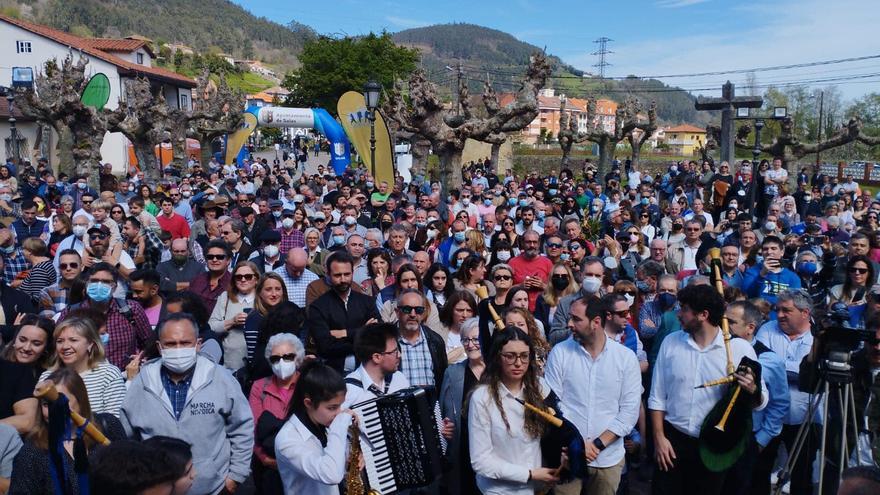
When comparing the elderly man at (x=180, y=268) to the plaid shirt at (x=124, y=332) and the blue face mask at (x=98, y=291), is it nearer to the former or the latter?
the plaid shirt at (x=124, y=332)

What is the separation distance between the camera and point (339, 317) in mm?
5953

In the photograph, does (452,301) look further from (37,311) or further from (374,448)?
(37,311)

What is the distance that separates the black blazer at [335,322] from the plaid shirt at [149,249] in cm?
407

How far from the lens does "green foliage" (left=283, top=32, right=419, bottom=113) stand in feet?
214

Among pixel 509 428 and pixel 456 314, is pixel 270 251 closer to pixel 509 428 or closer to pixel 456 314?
pixel 456 314

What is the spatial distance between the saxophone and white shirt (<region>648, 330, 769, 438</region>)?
2.05 m

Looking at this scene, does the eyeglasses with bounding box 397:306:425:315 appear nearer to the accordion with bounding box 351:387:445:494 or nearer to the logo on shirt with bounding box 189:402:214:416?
the accordion with bounding box 351:387:445:494

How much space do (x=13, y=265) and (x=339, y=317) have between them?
4653 millimetres

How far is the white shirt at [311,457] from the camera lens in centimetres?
343

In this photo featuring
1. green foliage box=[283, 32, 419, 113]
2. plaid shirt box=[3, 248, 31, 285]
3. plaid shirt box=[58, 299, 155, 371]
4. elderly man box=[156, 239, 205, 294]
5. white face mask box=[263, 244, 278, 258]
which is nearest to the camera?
plaid shirt box=[58, 299, 155, 371]

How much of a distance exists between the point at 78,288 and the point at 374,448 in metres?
3.65

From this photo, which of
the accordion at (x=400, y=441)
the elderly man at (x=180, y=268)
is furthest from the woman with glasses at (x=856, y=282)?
the elderly man at (x=180, y=268)

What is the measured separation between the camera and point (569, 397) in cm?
450

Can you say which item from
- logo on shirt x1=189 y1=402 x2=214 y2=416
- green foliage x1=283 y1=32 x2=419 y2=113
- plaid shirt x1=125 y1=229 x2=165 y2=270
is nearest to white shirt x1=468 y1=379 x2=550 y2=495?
logo on shirt x1=189 y1=402 x2=214 y2=416
